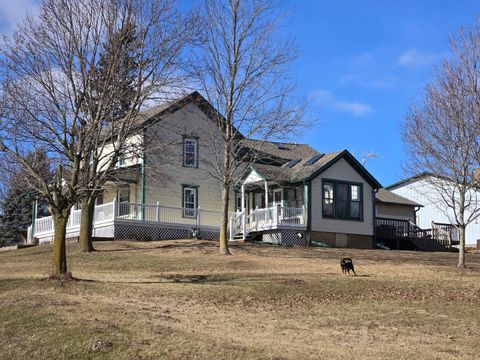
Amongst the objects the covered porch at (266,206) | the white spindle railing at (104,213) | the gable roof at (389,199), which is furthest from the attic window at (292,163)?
the white spindle railing at (104,213)

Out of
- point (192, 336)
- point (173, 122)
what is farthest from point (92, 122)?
point (173, 122)

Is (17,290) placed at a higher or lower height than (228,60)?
lower

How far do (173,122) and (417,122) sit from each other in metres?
14.9

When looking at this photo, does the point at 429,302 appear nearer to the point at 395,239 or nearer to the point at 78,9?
the point at 78,9

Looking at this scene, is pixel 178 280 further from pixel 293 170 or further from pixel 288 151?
pixel 288 151

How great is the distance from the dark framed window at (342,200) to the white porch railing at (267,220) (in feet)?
5.47

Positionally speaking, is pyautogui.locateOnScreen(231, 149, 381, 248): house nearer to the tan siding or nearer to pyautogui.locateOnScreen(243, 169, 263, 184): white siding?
pyautogui.locateOnScreen(243, 169, 263, 184): white siding

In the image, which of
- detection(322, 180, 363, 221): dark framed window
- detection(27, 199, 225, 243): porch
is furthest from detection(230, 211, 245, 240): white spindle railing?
detection(322, 180, 363, 221): dark framed window

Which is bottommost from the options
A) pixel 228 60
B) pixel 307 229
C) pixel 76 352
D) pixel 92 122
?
pixel 76 352

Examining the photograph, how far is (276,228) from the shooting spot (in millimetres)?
32906

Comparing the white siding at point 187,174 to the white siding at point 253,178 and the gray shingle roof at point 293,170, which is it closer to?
the white siding at point 253,178

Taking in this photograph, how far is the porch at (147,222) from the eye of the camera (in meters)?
31.7

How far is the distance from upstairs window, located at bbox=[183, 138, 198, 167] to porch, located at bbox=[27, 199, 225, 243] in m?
2.84

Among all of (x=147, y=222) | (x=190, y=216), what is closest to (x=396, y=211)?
(x=190, y=216)
